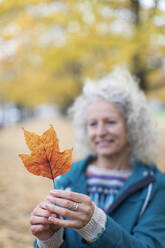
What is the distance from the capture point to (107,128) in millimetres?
1840


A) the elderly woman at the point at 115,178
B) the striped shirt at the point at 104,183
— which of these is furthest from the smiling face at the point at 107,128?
the striped shirt at the point at 104,183

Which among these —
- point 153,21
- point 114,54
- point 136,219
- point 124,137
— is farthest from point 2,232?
point 114,54

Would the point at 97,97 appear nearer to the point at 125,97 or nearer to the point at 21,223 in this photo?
the point at 125,97

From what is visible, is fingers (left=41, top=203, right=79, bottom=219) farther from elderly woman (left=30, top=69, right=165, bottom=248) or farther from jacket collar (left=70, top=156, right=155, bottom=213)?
jacket collar (left=70, top=156, right=155, bottom=213)

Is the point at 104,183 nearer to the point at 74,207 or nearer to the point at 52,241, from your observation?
the point at 52,241

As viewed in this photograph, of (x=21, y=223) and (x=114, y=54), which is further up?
(x=114, y=54)

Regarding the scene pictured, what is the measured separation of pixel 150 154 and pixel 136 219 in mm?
590

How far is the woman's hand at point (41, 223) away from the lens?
1.10m

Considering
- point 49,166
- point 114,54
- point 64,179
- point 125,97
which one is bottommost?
point 64,179

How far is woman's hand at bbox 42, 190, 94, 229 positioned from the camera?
1011mm

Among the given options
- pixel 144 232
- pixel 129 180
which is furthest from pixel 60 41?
pixel 144 232

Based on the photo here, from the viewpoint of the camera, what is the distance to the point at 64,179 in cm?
179

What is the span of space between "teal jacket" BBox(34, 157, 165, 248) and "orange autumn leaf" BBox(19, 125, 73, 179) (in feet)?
2.01

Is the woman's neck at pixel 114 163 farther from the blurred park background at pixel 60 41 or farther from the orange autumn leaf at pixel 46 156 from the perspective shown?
the orange autumn leaf at pixel 46 156
